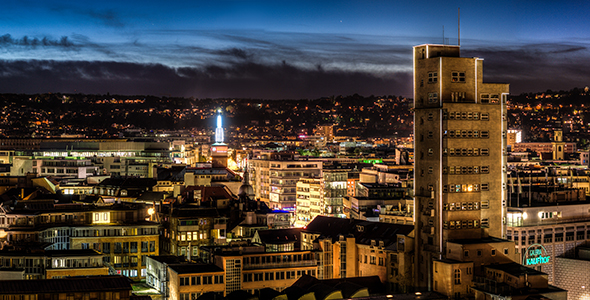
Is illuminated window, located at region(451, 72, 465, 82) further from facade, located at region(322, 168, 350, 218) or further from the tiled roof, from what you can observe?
facade, located at region(322, 168, 350, 218)

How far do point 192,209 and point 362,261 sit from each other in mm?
25997

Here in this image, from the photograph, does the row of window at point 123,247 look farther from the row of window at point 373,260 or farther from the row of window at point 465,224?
the row of window at point 465,224

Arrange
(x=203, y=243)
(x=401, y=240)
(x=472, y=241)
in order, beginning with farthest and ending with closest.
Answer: (x=203, y=243) < (x=401, y=240) < (x=472, y=241)

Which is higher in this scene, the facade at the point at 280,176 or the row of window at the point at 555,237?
the facade at the point at 280,176

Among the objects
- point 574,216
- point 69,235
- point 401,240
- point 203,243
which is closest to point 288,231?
point 203,243

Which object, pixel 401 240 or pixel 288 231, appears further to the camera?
pixel 288 231

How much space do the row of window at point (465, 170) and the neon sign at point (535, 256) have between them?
19408 millimetres

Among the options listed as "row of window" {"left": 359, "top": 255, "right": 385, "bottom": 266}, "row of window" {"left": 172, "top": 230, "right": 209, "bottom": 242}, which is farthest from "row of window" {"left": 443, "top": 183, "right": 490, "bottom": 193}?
"row of window" {"left": 172, "top": 230, "right": 209, "bottom": 242}

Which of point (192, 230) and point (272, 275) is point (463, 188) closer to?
point (272, 275)

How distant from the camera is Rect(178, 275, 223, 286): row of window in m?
76.6

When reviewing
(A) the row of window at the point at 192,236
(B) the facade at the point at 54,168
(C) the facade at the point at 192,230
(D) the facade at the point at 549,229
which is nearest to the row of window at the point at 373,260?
(D) the facade at the point at 549,229

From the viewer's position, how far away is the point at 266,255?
83.2m

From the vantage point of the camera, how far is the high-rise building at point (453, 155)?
8112 cm

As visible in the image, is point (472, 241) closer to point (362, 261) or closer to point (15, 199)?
point (362, 261)
